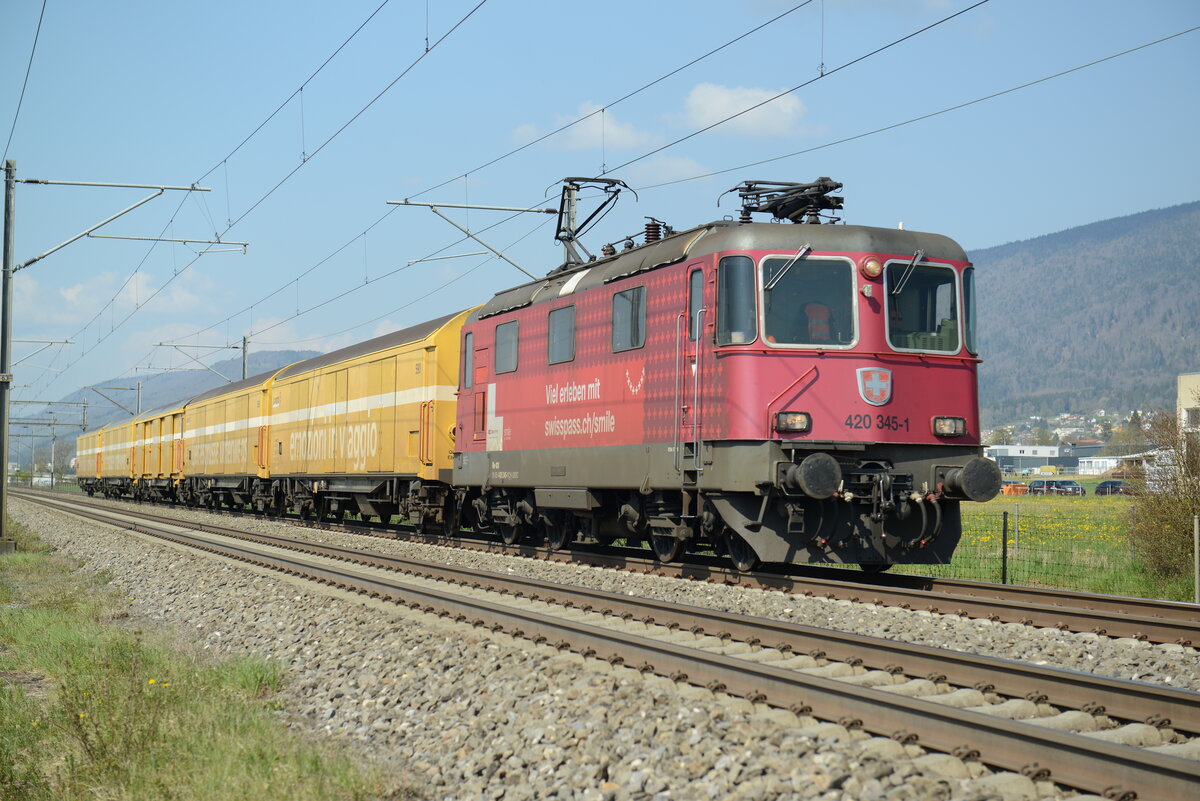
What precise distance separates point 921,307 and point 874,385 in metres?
1.14

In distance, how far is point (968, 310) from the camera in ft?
40.1

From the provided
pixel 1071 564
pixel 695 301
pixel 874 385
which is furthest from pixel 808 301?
pixel 1071 564

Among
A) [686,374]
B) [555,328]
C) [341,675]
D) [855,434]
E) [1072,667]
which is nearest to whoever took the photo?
[1072,667]

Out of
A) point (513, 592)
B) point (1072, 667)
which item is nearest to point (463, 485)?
point (513, 592)

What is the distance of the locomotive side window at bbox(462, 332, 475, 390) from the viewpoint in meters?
18.3

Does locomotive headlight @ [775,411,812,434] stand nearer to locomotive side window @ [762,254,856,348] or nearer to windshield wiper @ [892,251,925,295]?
locomotive side window @ [762,254,856,348]

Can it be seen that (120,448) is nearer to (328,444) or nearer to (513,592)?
(328,444)

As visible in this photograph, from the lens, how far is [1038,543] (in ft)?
68.0

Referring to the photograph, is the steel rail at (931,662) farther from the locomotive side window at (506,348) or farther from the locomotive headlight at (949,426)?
the locomotive side window at (506,348)

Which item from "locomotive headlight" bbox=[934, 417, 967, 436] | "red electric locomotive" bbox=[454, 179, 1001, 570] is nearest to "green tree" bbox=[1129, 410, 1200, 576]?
"red electric locomotive" bbox=[454, 179, 1001, 570]

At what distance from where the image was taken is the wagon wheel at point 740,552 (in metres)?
12.3

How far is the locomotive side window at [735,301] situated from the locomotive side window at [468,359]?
735 centimetres

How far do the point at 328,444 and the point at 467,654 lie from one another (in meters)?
18.2

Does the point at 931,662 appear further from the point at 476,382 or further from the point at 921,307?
the point at 476,382
